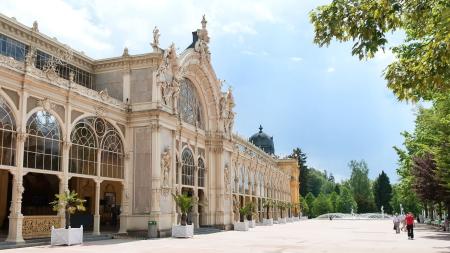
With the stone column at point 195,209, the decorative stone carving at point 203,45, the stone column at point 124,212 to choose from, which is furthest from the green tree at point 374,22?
the decorative stone carving at point 203,45

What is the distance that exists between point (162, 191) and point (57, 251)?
40.5 feet

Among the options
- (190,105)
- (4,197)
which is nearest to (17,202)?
(4,197)

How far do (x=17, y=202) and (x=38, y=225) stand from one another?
2.17m

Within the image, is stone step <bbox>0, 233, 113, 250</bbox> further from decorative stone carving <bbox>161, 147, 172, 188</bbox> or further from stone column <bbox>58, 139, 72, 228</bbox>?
decorative stone carving <bbox>161, 147, 172, 188</bbox>

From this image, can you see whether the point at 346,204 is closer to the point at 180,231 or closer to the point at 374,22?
the point at 180,231

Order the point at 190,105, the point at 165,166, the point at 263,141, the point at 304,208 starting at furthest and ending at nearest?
the point at 304,208 < the point at 263,141 < the point at 190,105 < the point at 165,166

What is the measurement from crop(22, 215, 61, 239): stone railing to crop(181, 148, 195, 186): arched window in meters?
14.4

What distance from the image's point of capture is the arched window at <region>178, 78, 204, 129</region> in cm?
4016

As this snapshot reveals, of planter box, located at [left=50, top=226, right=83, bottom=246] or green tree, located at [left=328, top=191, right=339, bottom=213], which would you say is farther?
green tree, located at [left=328, top=191, right=339, bottom=213]

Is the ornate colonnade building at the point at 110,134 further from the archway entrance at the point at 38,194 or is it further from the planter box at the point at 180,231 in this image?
the planter box at the point at 180,231

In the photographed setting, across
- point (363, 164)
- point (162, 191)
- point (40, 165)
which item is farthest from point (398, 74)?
point (363, 164)

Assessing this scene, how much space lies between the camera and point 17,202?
22844mm

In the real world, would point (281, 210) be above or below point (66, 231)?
below

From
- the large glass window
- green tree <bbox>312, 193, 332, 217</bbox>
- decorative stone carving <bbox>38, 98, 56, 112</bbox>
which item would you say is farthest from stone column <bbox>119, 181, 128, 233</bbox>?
green tree <bbox>312, 193, 332, 217</bbox>
